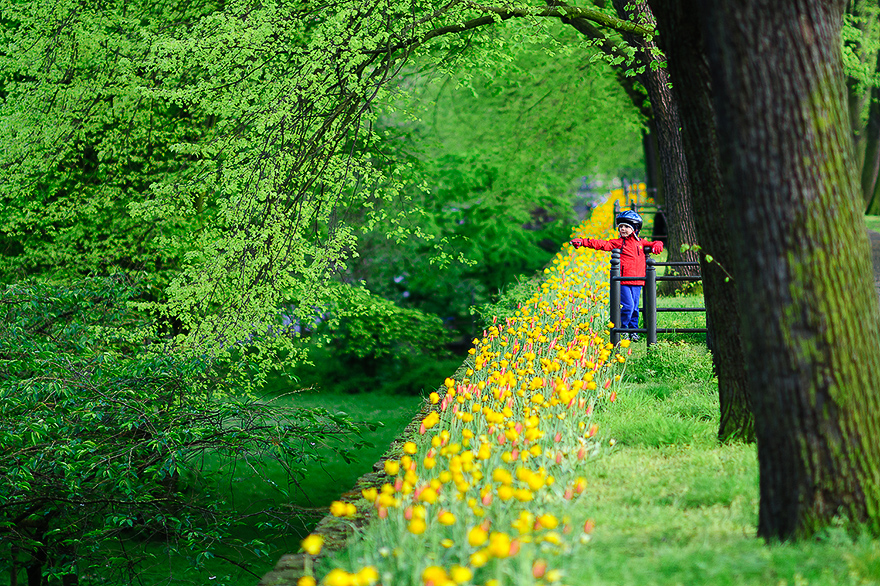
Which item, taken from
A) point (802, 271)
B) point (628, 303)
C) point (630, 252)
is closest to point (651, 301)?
point (628, 303)

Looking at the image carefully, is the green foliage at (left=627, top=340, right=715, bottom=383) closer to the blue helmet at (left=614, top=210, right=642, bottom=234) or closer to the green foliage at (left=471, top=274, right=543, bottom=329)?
the blue helmet at (left=614, top=210, right=642, bottom=234)

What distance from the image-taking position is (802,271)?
326cm

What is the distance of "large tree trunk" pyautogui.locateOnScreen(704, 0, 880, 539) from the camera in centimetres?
326

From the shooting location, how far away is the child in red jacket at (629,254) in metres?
8.69

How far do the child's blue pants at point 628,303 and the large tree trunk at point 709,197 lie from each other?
11.1 feet

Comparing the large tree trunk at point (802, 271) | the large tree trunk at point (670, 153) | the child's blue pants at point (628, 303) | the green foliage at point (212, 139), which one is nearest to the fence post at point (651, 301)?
the child's blue pants at point (628, 303)

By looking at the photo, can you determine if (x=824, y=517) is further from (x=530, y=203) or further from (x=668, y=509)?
(x=530, y=203)

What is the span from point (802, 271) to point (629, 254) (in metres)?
5.84

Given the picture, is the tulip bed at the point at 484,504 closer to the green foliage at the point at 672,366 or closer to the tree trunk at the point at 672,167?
the green foliage at the point at 672,366

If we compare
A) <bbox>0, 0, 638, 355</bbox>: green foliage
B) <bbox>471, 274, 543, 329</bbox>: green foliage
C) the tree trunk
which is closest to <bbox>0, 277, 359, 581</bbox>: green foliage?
<bbox>0, 0, 638, 355</bbox>: green foliage

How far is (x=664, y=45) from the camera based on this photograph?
15.4 feet

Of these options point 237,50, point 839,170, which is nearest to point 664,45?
point 839,170

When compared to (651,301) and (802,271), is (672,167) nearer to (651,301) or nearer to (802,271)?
(651,301)

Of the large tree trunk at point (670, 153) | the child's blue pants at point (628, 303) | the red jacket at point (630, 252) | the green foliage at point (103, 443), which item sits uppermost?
the large tree trunk at point (670, 153)
